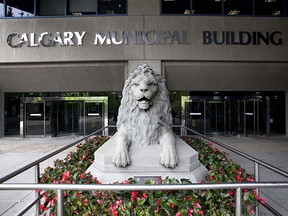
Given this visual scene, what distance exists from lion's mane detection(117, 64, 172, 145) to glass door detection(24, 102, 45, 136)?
11.4m

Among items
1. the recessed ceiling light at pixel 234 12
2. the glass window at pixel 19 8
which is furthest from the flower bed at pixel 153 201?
the glass window at pixel 19 8

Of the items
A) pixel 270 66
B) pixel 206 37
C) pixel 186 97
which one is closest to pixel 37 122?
pixel 186 97

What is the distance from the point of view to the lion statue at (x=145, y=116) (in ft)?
10.3

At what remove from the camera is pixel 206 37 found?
10.6 meters

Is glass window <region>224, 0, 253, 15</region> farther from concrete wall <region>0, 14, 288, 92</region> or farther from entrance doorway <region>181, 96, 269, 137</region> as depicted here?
entrance doorway <region>181, 96, 269, 137</region>

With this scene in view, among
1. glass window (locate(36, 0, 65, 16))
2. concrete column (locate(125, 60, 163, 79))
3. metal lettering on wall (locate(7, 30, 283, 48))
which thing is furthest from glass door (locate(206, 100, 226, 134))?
glass window (locate(36, 0, 65, 16))

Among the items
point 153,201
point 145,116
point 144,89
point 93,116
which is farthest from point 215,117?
point 153,201

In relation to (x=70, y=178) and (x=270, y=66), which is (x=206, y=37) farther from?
(x=70, y=178)

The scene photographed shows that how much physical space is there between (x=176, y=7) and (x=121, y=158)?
9801 mm

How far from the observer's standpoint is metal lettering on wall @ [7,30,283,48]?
1041cm

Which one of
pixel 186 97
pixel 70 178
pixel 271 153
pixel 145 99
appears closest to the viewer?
pixel 70 178

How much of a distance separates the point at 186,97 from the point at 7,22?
9.74 m

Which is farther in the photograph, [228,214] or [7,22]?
[7,22]

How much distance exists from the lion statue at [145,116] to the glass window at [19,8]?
33.7 feet
